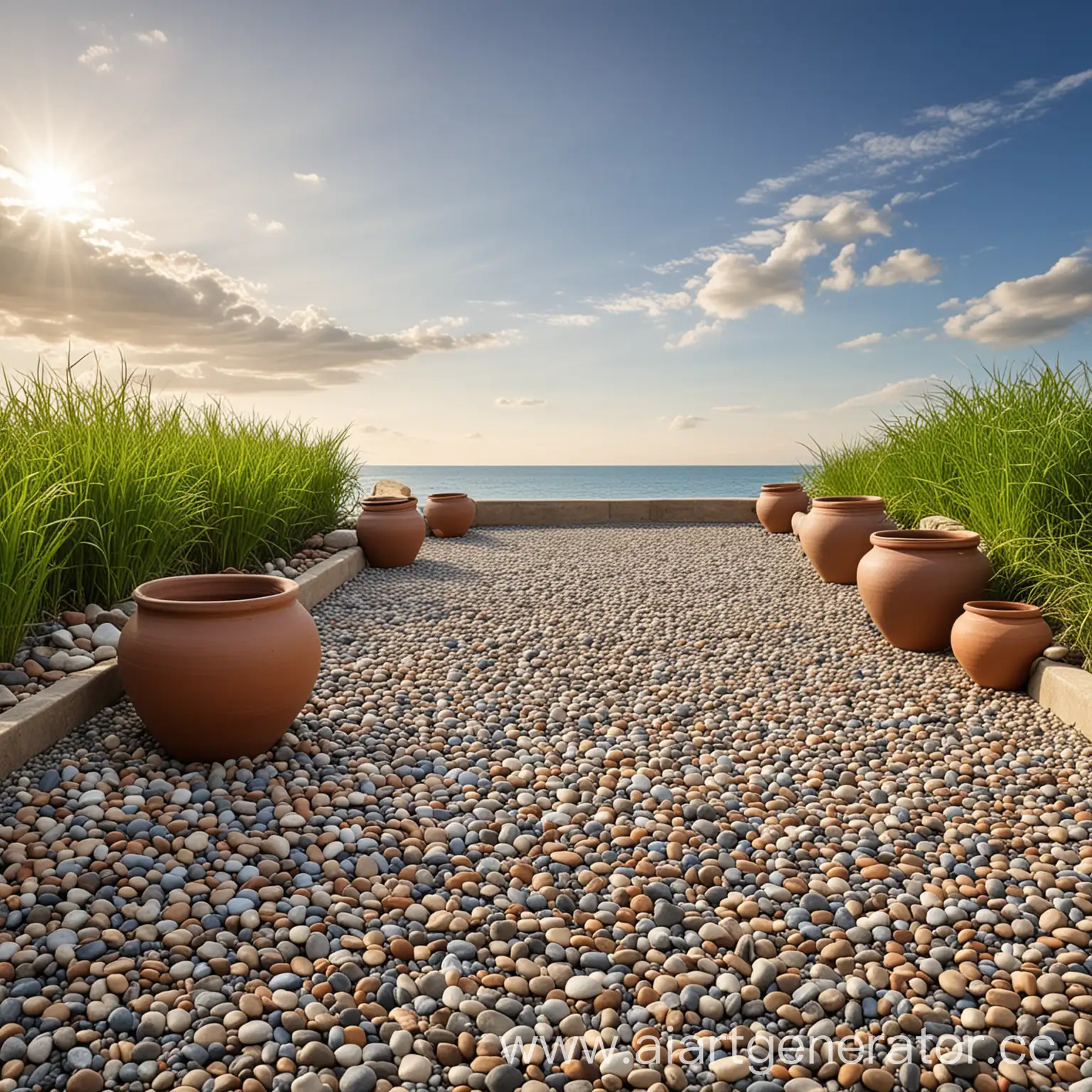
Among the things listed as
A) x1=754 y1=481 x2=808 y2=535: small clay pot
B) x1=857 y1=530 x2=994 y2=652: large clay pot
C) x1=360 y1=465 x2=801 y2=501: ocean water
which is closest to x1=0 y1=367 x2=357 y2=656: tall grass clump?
x1=857 y1=530 x2=994 y2=652: large clay pot

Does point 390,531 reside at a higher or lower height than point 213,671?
higher

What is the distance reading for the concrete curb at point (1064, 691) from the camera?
Result: 3107 mm

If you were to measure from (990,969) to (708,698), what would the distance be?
170 centimetres

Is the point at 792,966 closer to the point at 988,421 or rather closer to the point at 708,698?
the point at 708,698

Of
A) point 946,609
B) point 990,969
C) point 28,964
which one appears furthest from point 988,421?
point 28,964

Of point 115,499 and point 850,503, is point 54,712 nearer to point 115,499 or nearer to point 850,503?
point 115,499

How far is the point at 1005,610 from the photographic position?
143 inches

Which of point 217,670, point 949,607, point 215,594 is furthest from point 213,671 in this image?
point 949,607

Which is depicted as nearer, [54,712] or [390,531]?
[54,712]

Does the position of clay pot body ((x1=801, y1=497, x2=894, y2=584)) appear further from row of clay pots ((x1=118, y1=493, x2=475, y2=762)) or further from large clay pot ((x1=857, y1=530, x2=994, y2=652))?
row of clay pots ((x1=118, y1=493, x2=475, y2=762))

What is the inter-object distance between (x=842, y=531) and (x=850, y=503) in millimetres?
215

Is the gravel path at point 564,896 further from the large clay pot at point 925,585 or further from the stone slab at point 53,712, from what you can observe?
the large clay pot at point 925,585

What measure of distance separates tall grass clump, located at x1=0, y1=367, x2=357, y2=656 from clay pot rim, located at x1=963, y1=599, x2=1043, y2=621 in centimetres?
376

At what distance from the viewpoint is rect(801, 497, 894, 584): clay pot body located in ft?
17.8
